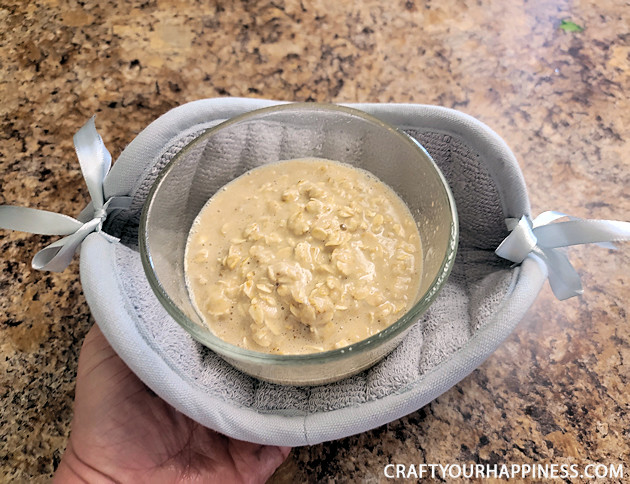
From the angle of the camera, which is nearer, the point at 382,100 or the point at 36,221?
the point at 36,221

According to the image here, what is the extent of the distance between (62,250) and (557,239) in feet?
1.86

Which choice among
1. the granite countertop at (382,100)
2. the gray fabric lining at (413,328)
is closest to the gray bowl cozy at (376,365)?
the gray fabric lining at (413,328)

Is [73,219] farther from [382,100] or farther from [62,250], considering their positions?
[382,100]

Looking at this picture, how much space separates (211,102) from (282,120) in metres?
0.09

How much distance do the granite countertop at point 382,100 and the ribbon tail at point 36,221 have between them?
0.53ft

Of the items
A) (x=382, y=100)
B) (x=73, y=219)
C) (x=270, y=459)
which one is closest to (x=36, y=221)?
(x=73, y=219)

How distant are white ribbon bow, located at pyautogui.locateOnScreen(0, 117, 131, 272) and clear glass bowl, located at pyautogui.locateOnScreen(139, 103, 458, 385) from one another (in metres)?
0.07

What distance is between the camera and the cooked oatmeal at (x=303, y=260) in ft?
2.10

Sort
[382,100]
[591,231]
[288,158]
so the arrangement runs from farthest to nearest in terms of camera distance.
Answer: [382,100], [288,158], [591,231]

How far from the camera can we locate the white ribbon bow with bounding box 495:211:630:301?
0.65 meters

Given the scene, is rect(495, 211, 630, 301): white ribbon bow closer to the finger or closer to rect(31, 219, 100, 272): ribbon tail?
the finger

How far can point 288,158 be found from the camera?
0.80 metres

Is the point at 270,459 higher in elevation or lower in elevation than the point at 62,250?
lower

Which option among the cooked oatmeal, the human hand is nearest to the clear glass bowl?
the cooked oatmeal
